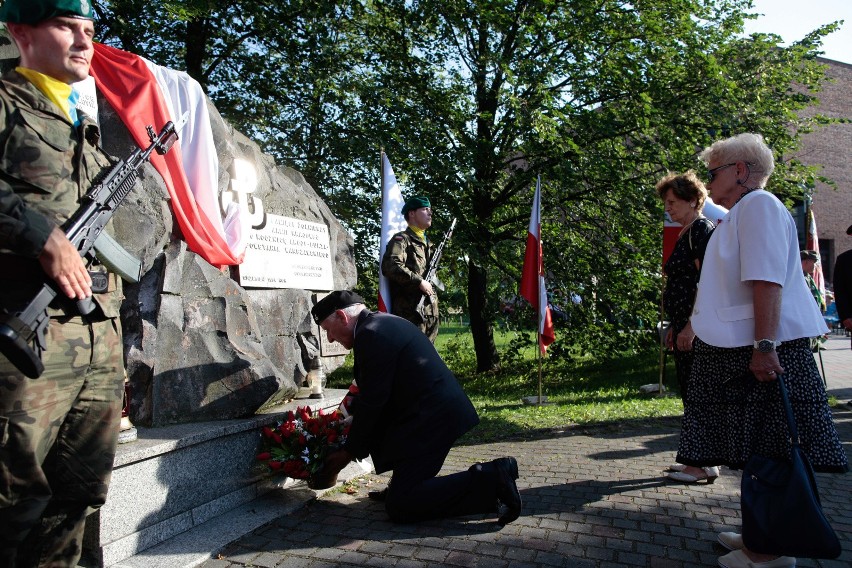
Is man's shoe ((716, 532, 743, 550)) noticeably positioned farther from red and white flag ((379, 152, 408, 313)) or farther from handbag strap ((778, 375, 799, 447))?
red and white flag ((379, 152, 408, 313))

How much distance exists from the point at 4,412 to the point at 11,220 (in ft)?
2.02

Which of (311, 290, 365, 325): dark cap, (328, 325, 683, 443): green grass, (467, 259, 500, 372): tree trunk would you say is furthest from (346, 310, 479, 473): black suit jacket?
(467, 259, 500, 372): tree trunk

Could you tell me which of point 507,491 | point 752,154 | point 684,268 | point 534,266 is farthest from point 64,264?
point 534,266

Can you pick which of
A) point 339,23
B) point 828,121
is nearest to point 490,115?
point 339,23

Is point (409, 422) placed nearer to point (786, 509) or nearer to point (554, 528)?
point (554, 528)

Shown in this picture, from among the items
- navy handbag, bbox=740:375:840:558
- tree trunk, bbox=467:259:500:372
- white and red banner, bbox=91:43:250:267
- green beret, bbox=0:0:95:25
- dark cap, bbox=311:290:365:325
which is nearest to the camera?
green beret, bbox=0:0:95:25

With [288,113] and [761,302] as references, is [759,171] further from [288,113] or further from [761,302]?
[288,113]

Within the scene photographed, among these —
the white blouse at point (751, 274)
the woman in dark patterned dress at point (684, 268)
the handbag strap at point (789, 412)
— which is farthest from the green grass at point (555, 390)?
the handbag strap at point (789, 412)

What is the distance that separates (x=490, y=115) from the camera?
33.7 feet

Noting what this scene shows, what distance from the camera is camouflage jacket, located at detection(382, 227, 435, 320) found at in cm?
506

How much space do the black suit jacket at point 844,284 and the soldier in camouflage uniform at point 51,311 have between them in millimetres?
6487

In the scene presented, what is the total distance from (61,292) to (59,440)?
549mm

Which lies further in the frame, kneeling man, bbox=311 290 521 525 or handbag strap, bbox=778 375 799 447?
kneeling man, bbox=311 290 521 525

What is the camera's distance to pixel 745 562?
8.76ft
